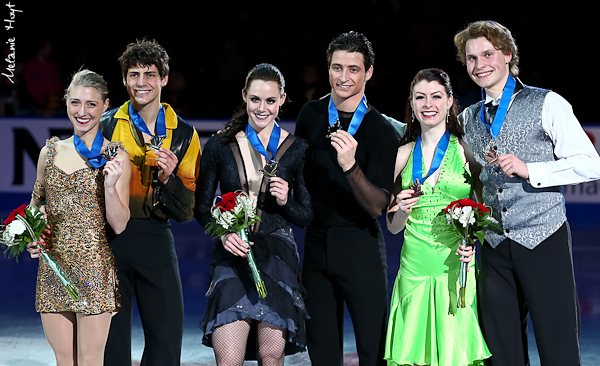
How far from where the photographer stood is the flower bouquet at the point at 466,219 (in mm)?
3498

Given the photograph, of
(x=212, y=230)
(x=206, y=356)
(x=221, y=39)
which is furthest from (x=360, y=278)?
(x=221, y=39)

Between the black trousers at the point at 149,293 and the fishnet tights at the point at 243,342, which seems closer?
the fishnet tights at the point at 243,342

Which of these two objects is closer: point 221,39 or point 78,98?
point 78,98

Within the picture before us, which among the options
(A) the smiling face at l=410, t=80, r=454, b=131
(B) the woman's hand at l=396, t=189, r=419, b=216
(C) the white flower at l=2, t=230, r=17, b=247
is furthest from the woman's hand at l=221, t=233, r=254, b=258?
(A) the smiling face at l=410, t=80, r=454, b=131

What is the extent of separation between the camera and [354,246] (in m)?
3.91

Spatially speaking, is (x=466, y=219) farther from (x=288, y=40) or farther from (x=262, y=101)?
(x=288, y=40)

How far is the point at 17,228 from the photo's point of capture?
348 centimetres

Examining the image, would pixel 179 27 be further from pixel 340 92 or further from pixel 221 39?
pixel 340 92

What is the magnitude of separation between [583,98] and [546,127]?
8.92 meters

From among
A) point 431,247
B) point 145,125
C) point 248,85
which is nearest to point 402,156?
point 431,247

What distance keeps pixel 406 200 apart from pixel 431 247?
317 mm

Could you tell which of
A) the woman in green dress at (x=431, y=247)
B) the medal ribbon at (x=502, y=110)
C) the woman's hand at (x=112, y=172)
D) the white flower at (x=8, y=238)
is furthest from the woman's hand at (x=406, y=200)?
the white flower at (x=8, y=238)

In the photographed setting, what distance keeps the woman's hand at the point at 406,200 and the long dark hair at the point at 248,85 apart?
2.84 feet

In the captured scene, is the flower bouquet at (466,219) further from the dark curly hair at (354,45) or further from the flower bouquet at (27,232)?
the flower bouquet at (27,232)
